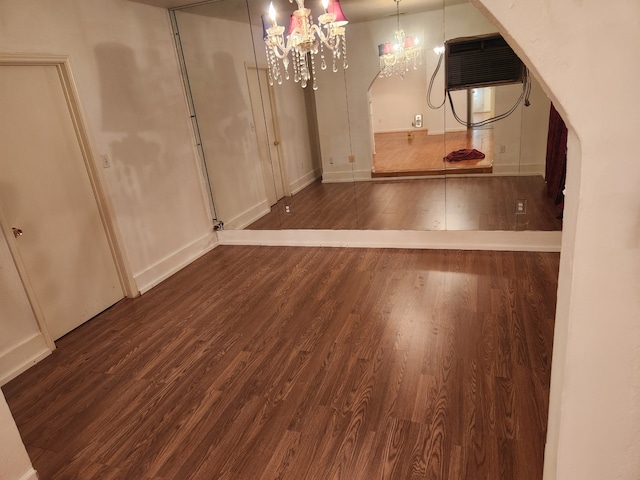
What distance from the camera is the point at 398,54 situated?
364cm

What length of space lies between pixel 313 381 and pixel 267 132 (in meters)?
2.91

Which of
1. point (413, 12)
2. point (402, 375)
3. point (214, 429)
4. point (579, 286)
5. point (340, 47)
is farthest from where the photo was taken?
point (340, 47)

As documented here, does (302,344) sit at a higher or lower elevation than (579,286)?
lower

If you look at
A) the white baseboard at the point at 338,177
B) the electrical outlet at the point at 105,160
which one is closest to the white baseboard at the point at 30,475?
the electrical outlet at the point at 105,160

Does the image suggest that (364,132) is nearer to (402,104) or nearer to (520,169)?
(402,104)

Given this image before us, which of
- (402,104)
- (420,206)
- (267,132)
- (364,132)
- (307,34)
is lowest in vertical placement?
(420,206)

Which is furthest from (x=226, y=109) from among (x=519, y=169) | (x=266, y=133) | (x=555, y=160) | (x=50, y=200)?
(x=555, y=160)

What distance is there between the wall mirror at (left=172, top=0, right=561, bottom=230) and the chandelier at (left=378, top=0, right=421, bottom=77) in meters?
0.03

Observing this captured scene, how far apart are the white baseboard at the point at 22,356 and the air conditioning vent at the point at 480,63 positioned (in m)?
3.85

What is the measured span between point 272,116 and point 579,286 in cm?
378

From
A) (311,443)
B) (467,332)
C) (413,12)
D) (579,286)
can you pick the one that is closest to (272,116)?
(413,12)

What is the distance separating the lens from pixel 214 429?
79.0 inches

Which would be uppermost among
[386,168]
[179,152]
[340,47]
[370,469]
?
[340,47]

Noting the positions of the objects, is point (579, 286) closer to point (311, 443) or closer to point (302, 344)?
point (311, 443)
